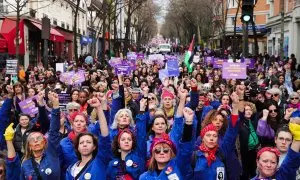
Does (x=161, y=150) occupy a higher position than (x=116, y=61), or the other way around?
(x=116, y=61)

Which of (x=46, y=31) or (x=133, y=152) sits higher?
(x=46, y=31)

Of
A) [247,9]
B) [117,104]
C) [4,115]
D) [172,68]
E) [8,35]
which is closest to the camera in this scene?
[117,104]

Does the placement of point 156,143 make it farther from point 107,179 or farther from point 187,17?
point 187,17

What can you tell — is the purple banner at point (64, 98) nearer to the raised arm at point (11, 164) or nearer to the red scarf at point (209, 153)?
the raised arm at point (11, 164)

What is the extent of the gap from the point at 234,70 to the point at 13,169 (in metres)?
7.29

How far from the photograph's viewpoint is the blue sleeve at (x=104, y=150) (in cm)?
482

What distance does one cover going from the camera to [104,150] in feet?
15.8

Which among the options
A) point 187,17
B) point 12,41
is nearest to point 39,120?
point 12,41

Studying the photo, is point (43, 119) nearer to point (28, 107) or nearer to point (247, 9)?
point (28, 107)

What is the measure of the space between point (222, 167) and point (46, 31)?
11.7 m

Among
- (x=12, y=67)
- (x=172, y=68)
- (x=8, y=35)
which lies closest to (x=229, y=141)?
(x=172, y=68)

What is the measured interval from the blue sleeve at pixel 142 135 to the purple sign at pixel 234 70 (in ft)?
18.2

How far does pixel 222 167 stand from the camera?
505 cm

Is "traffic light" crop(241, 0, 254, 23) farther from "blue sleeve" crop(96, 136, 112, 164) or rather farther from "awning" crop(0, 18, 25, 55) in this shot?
"awning" crop(0, 18, 25, 55)
